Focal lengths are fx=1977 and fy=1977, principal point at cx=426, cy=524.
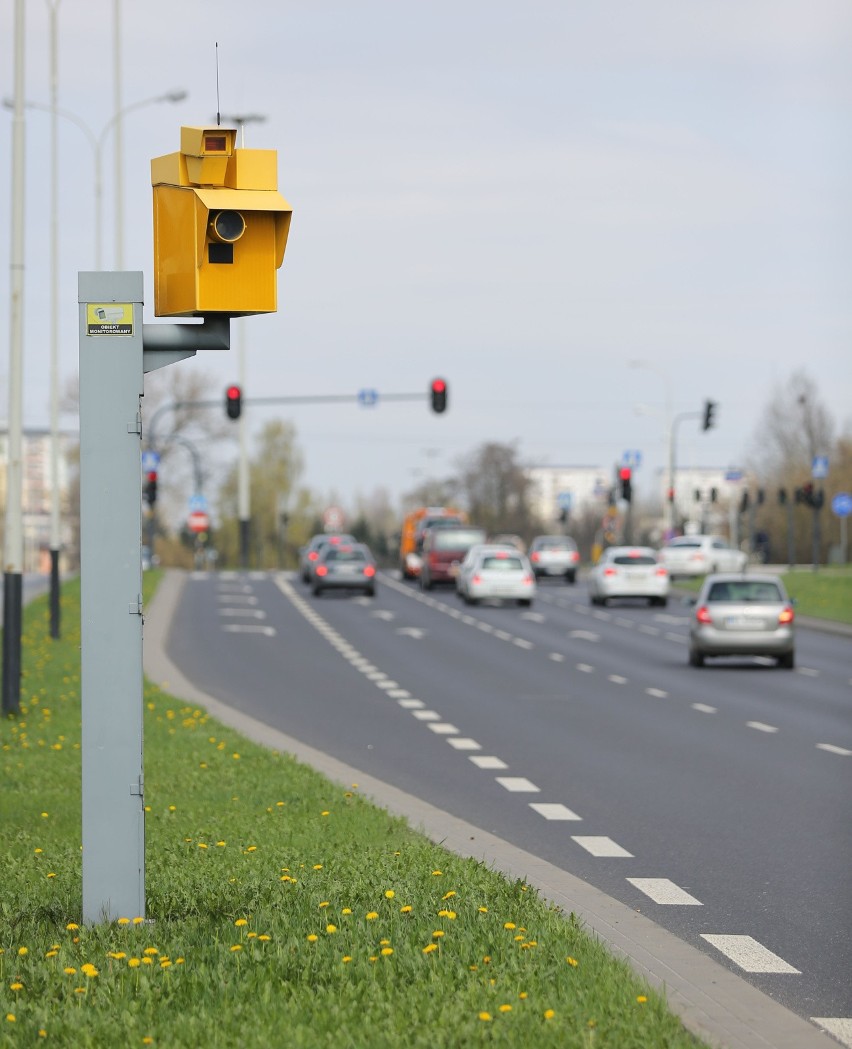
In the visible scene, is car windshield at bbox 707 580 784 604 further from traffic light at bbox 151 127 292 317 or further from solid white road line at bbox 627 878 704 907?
traffic light at bbox 151 127 292 317

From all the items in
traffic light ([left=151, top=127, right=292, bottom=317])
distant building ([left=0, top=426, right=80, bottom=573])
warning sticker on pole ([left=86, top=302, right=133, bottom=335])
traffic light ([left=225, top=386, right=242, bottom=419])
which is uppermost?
traffic light ([left=225, top=386, right=242, bottom=419])

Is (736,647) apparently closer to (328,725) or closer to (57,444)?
(328,725)

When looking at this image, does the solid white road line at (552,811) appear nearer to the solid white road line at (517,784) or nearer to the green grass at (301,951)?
the solid white road line at (517,784)

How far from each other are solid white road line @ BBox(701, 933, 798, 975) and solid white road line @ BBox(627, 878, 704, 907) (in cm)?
94

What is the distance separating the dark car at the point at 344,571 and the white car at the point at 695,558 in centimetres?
1636

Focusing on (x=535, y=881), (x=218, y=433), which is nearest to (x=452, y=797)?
(x=535, y=881)

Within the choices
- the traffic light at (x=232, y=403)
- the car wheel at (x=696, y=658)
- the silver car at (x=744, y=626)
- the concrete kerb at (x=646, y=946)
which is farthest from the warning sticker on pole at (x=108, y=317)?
the traffic light at (x=232, y=403)

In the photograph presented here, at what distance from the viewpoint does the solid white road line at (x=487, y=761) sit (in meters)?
16.1

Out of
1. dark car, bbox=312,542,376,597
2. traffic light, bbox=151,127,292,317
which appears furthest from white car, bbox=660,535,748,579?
traffic light, bbox=151,127,292,317

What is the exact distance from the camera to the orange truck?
69500 millimetres

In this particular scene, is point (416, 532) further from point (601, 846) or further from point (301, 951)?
point (301, 951)

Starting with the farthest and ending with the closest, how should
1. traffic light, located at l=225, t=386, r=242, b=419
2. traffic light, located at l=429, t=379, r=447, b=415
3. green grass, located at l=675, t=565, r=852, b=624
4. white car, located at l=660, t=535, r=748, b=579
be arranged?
white car, located at l=660, t=535, r=748, b=579 < traffic light, located at l=429, t=379, r=447, b=415 < traffic light, located at l=225, t=386, r=242, b=419 < green grass, located at l=675, t=565, r=852, b=624

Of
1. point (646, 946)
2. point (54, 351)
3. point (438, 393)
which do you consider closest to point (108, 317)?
point (646, 946)

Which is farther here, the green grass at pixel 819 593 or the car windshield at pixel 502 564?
the car windshield at pixel 502 564
